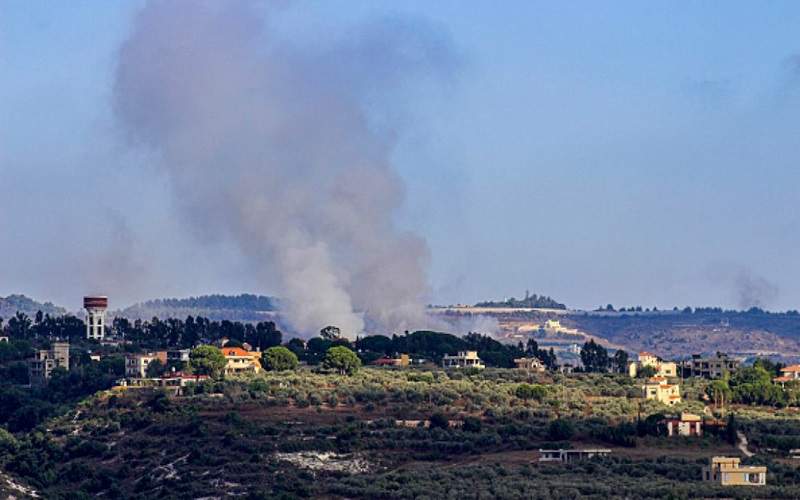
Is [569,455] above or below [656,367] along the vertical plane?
below

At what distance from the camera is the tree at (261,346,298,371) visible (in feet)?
522

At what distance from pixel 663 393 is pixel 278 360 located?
104 feet

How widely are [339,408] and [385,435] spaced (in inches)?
417

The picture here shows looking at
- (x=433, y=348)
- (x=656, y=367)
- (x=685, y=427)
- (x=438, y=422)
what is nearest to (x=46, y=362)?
(x=433, y=348)

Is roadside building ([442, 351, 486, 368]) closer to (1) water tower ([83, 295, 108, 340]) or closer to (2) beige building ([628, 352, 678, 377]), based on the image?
(2) beige building ([628, 352, 678, 377])

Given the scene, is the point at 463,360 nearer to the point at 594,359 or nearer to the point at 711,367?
the point at 594,359

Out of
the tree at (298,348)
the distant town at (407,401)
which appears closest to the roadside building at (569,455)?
the distant town at (407,401)

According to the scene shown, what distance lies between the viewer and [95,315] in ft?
645

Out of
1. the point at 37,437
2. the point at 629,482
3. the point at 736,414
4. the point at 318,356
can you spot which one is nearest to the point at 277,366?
the point at 318,356

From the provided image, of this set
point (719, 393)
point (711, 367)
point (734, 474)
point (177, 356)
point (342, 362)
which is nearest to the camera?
point (734, 474)

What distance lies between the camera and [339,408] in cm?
13625

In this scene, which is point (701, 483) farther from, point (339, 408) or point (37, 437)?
point (37, 437)

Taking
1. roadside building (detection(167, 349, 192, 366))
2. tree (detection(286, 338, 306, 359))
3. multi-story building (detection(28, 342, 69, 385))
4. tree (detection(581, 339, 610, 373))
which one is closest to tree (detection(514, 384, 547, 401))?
roadside building (detection(167, 349, 192, 366))

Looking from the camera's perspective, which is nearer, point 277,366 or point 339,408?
point 339,408
